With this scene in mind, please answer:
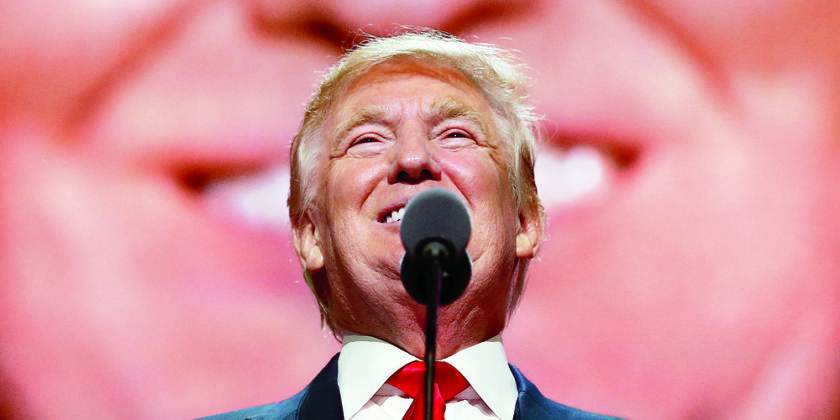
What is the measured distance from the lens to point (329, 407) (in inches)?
57.8

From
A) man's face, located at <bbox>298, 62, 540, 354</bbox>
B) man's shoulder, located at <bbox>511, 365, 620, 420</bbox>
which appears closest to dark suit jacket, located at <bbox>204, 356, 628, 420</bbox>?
man's shoulder, located at <bbox>511, 365, 620, 420</bbox>

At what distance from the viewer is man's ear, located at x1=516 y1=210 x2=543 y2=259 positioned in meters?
1.64

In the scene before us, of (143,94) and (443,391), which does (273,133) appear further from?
(443,391)

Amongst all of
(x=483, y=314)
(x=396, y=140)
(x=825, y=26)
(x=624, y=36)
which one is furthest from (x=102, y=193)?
(x=825, y=26)

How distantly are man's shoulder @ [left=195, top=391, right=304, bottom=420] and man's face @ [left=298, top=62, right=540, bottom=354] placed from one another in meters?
0.16

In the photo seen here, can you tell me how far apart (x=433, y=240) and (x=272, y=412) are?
743 millimetres

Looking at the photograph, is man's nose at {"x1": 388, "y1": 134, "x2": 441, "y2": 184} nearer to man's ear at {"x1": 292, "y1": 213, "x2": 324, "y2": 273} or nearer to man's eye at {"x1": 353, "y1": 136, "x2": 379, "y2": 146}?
man's eye at {"x1": 353, "y1": 136, "x2": 379, "y2": 146}

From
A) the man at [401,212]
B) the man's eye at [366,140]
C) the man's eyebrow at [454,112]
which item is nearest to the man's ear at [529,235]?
the man at [401,212]

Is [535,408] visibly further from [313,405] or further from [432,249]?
[432,249]

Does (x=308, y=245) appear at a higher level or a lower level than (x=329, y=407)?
higher

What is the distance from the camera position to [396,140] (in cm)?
157

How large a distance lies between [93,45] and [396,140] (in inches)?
31.0

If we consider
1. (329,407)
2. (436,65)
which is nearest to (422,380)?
(329,407)

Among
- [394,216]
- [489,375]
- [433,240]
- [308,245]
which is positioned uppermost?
[433,240]
